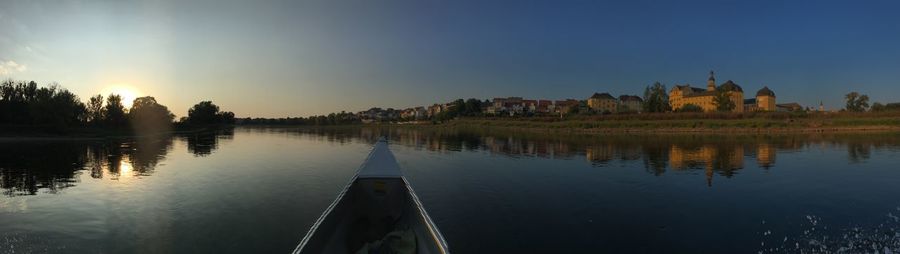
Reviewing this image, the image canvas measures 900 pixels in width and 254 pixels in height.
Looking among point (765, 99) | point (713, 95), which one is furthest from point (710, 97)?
point (765, 99)

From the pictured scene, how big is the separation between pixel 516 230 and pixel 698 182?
15.1m

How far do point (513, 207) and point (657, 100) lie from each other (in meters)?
118

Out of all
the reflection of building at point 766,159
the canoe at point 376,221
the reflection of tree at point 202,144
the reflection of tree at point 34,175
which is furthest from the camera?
the reflection of tree at point 202,144

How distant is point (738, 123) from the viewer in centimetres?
8594

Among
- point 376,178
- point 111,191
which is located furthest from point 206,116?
point 376,178

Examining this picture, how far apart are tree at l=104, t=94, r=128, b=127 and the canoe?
119447 millimetres

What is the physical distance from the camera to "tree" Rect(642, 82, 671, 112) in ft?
395

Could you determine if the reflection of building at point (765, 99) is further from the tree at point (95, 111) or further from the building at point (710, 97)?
the tree at point (95, 111)

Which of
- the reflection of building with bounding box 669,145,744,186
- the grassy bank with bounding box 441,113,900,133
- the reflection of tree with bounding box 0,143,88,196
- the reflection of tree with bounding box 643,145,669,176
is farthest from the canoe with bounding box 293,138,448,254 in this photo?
the grassy bank with bounding box 441,113,900,133

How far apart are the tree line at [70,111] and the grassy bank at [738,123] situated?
352ft

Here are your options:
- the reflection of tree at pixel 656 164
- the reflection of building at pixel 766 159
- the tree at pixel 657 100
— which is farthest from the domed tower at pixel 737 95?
the reflection of tree at pixel 656 164

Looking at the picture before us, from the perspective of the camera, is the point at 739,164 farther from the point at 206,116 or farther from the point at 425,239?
the point at 206,116

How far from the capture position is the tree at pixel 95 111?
10457cm

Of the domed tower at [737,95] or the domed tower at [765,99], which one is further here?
the domed tower at [765,99]
